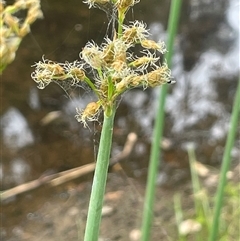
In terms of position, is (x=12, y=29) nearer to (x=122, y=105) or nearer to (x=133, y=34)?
(x=133, y=34)

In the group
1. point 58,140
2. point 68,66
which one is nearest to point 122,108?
point 58,140

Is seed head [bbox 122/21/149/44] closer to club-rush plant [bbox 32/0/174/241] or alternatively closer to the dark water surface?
club-rush plant [bbox 32/0/174/241]

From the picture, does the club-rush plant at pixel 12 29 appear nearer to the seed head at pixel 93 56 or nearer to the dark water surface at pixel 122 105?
the seed head at pixel 93 56

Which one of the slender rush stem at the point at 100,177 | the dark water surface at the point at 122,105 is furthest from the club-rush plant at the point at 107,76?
the dark water surface at the point at 122,105

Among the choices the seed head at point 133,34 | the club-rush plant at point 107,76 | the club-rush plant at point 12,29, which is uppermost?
the club-rush plant at point 12,29

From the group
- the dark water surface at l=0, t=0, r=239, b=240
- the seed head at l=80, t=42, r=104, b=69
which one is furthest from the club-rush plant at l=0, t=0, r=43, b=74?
the dark water surface at l=0, t=0, r=239, b=240

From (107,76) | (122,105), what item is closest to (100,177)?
(107,76)

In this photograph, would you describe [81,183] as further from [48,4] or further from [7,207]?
[48,4]
